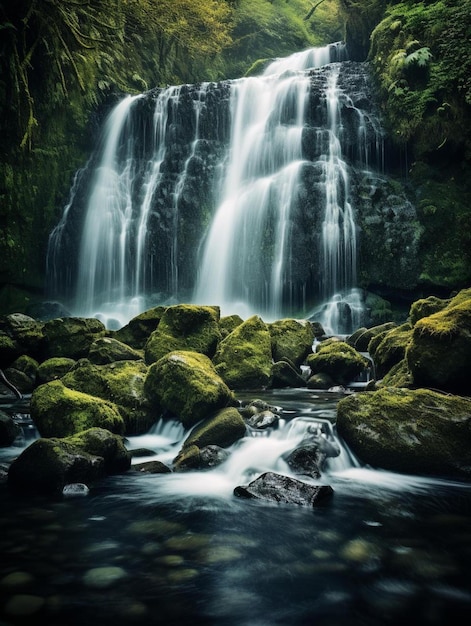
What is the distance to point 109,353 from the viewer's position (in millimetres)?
8844

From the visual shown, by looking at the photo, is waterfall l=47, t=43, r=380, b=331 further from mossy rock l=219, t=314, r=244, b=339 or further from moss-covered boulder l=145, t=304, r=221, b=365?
moss-covered boulder l=145, t=304, r=221, b=365

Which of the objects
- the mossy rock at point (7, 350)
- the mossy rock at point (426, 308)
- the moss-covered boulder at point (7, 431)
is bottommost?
the moss-covered boulder at point (7, 431)

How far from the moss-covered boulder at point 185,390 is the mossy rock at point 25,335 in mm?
5170

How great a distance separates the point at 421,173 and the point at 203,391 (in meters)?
15.9

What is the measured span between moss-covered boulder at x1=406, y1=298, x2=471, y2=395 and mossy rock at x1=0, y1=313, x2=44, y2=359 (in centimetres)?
825

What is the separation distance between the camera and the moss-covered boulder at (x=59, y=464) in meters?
4.04

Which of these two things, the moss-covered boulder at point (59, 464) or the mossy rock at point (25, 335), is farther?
the mossy rock at point (25, 335)

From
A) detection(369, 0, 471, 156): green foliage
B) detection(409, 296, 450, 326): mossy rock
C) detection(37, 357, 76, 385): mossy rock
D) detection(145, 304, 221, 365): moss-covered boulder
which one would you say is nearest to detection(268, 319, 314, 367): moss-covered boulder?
detection(145, 304, 221, 365): moss-covered boulder

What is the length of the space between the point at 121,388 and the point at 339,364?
4.88m

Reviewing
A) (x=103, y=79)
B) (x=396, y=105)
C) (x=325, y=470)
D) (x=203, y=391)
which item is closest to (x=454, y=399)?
(x=325, y=470)

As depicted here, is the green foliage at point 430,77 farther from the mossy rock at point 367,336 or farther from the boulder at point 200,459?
the boulder at point 200,459

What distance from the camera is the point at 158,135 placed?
72.6 ft

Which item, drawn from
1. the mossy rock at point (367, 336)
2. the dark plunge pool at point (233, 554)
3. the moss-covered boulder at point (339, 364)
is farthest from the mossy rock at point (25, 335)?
the mossy rock at point (367, 336)

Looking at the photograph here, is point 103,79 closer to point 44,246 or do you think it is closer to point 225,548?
point 44,246
